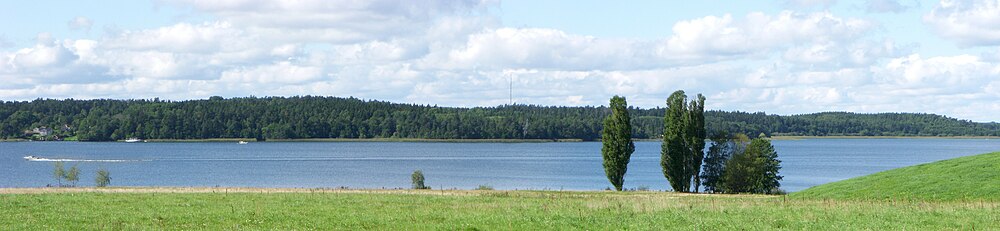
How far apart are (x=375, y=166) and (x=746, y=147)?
94.2m

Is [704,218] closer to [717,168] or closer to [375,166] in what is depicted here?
[717,168]

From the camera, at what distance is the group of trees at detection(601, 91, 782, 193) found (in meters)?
76.8

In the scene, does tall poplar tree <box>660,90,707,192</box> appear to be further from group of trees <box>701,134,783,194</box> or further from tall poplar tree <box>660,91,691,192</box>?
group of trees <box>701,134,783,194</box>

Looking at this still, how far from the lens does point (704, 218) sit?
1427 inches

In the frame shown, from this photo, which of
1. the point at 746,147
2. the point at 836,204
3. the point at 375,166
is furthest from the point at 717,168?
the point at 375,166

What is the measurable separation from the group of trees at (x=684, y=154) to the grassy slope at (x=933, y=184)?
16.3 meters

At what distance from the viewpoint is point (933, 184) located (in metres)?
53.2

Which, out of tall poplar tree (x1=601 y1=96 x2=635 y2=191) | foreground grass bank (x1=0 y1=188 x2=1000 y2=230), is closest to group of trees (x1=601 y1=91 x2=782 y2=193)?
tall poplar tree (x1=601 y1=96 x2=635 y2=191)

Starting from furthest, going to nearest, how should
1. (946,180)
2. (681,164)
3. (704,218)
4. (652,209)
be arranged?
(681,164) → (946,180) → (652,209) → (704,218)

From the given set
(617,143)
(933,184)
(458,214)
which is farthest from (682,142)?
(458,214)

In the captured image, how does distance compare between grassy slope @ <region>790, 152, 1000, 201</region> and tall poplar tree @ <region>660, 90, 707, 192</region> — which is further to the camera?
tall poplar tree @ <region>660, 90, 707, 192</region>

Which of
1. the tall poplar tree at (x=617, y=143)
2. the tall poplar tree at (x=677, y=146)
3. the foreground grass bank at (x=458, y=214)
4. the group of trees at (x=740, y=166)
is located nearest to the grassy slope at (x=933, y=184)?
the foreground grass bank at (x=458, y=214)

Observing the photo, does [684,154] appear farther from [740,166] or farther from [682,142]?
[740,166]

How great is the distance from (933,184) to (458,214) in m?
25.9
